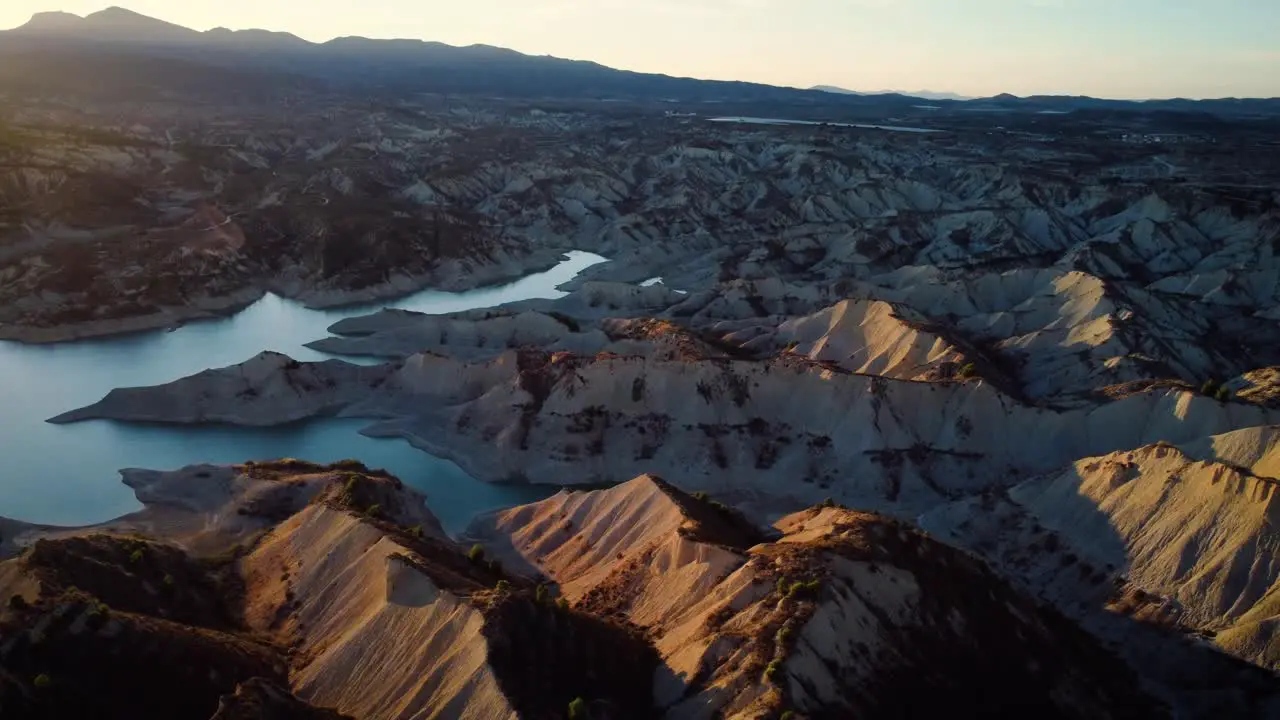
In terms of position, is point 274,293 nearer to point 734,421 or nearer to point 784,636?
point 734,421

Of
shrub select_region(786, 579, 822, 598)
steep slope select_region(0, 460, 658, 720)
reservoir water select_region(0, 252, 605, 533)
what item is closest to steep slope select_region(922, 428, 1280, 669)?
shrub select_region(786, 579, 822, 598)

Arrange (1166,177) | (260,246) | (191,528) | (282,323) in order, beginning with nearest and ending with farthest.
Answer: (191,528), (282,323), (260,246), (1166,177)

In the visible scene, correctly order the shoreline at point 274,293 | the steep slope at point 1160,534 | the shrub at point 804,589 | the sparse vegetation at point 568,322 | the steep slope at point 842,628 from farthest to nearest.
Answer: the shoreline at point 274,293 < the sparse vegetation at point 568,322 < the steep slope at point 1160,534 < the shrub at point 804,589 < the steep slope at point 842,628

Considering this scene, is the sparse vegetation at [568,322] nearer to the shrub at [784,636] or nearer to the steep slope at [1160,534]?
the steep slope at [1160,534]

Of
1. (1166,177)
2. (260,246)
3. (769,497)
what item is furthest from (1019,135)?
(769,497)

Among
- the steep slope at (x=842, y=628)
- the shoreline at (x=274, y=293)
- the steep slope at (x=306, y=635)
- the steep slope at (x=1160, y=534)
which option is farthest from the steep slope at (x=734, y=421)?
the shoreline at (x=274, y=293)

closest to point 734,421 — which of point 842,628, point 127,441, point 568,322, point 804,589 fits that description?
point 568,322

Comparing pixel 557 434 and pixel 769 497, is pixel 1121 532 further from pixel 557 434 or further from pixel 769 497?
pixel 557 434

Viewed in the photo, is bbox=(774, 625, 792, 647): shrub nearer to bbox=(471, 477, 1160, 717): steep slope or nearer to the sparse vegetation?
bbox=(471, 477, 1160, 717): steep slope
